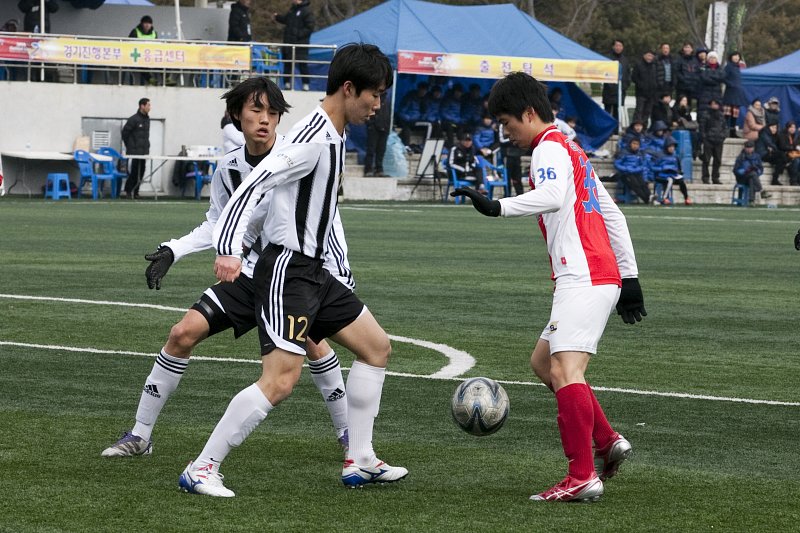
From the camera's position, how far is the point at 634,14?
2653 inches

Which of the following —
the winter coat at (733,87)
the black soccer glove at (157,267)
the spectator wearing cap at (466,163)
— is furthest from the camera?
the winter coat at (733,87)

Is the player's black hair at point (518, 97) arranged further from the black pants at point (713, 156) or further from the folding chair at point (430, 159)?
the black pants at point (713, 156)

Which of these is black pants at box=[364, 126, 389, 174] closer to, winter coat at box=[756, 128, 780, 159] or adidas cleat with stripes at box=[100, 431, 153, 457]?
winter coat at box=[756, 128, 780, 159]

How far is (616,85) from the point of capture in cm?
3903

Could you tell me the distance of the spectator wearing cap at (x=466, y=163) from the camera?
33781mm

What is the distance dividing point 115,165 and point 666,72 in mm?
13813

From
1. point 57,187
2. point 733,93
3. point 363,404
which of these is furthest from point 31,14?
point 363,404

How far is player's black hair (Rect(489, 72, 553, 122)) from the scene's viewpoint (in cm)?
599

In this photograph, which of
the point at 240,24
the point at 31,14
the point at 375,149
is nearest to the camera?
the point at 375,149

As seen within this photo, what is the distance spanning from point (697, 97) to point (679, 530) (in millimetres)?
32440

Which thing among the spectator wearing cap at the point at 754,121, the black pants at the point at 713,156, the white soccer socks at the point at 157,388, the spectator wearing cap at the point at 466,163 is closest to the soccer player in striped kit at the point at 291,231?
the white soccer socks at the point at 157,388

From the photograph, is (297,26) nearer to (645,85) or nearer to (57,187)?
(57,187)

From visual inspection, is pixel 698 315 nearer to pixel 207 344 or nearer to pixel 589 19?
pixel 207 344

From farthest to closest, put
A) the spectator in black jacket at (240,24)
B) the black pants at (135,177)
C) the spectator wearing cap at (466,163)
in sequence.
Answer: the spectator in black jacket at (240,24) < the spectator wearing cap at (466,163) < the black pants at (135,177)
